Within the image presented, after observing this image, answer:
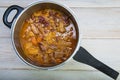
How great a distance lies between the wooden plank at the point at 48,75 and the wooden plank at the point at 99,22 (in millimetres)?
101

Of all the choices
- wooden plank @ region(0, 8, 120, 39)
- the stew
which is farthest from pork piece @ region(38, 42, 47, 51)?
wooden plank @ region(0, 8, 120, 39)

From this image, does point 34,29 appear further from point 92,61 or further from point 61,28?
point 92,61

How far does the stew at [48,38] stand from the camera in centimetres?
83

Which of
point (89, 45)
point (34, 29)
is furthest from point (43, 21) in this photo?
point (89, 45)

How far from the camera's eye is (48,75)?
857 mm

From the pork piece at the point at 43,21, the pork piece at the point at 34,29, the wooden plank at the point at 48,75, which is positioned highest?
the pork piece at the point at 43,21

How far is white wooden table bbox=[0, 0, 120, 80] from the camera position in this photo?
847mm

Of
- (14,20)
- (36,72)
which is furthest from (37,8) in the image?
(36,72)

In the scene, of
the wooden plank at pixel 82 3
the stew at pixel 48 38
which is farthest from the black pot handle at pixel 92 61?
the wooden plank at pixel 82 3

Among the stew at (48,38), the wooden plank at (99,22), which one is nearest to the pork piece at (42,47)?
the stew at (48,38)

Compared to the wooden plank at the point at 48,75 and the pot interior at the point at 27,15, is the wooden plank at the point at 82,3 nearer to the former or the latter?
the pot interior at the point at 27,15

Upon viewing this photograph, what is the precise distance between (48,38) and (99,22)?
143 millimetres

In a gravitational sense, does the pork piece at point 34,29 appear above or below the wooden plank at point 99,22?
below

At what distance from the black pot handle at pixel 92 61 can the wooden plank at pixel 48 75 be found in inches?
1.2
